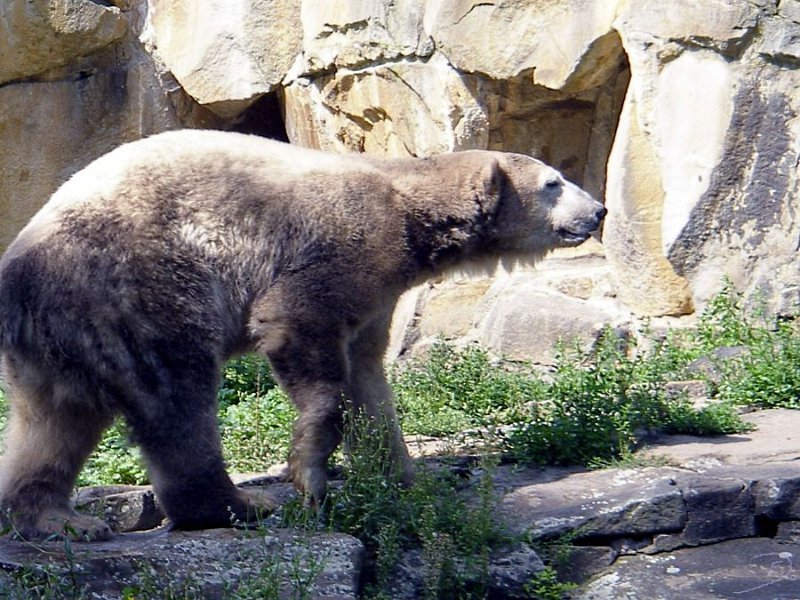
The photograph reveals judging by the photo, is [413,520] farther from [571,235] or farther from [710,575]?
[571,235]

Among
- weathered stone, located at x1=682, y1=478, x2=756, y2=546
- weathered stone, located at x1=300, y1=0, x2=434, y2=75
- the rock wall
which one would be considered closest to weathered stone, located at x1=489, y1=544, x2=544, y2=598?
weathered stone, located at x1=682, y1=478, x2=756, y2=546

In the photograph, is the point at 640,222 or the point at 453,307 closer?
the point at 640,222

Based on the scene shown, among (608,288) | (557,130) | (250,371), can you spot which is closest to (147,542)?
(250,371)

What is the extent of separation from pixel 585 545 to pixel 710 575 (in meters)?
0.53

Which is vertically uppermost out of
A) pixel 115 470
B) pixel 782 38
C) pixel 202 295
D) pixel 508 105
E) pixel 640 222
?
pixel 782 38

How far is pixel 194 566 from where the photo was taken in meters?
4.54

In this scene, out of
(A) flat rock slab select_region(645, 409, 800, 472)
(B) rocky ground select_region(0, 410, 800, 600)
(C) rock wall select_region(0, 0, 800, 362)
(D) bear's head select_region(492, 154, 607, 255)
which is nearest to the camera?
(B) rocky ground select_region(0, 410, 800, 600)

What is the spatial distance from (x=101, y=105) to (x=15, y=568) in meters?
7.60

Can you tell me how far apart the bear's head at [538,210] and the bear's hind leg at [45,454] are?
2.24 meters

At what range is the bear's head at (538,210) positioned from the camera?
6.25 m

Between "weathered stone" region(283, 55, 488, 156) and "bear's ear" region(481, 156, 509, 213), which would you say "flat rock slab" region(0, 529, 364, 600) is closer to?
"bear's ear" region(481, 156, 509, 213)

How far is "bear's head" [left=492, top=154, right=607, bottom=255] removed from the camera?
6.25 meters

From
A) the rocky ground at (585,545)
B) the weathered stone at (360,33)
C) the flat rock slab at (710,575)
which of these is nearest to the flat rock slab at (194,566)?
the rocky ground at (585,545)

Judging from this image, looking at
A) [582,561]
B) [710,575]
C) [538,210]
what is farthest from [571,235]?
[710,575]
